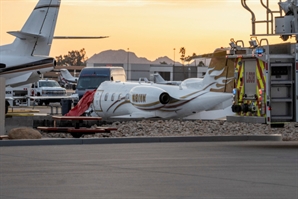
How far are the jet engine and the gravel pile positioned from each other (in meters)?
1.82

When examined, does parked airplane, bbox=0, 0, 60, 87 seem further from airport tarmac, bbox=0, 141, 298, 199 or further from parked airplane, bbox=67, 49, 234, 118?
airport tarmac, bbox=0, 141, 298, 199

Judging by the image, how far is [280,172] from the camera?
1317 cm

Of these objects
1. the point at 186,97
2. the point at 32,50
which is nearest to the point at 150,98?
the point at 186,97

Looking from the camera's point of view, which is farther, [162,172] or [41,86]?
[41,86]

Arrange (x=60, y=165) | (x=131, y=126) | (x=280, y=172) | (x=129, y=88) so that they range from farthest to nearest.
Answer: (x=129, y=88) < (x=131, y=126) < (x=60, y=165) < (x=280, y=172)

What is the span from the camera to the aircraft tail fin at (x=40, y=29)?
39.2 metres

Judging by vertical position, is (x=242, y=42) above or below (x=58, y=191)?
above

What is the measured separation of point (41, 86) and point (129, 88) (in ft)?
124

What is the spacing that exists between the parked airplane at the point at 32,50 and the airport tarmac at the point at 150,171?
65.3 feet

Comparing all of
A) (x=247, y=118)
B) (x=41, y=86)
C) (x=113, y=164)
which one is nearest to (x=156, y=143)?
(x=247, y=118)

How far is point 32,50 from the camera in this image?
129 feet

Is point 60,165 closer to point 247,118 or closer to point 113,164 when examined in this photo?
point 113,164

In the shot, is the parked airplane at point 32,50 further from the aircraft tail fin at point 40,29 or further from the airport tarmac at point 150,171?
the airport tarmac at point 150,171

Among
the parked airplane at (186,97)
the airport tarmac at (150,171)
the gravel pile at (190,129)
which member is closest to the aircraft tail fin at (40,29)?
the parked airplane at (186,97)
